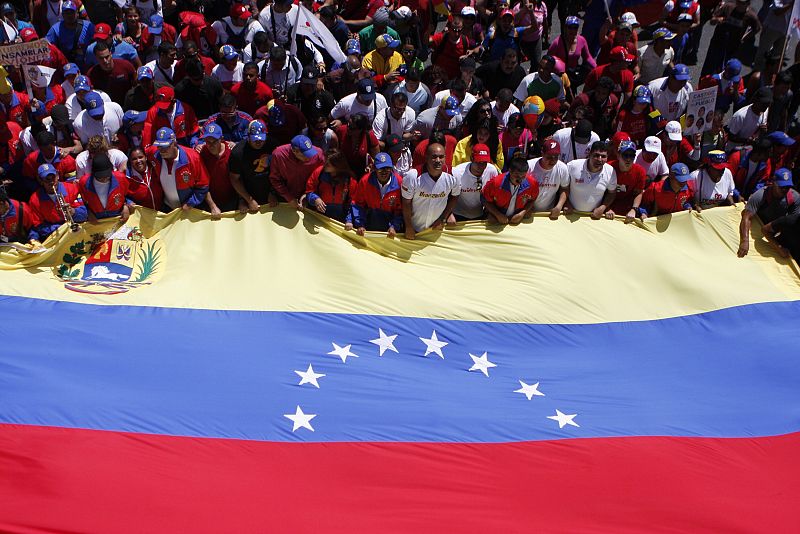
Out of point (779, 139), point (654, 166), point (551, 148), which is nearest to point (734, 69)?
point (779, 139)

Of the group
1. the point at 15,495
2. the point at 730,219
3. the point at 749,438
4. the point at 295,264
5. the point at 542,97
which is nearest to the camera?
the point at 15,495

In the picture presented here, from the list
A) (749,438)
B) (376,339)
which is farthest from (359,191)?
(749,438)

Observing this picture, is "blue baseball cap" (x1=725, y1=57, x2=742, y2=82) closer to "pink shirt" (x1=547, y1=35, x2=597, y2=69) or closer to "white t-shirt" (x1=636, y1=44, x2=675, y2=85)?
"white t-shirt" (x1=636, y1=44, x2=675, y2=85)

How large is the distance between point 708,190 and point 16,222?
7045mm

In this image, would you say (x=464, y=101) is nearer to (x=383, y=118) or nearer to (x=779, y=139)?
(x=383, y=118)

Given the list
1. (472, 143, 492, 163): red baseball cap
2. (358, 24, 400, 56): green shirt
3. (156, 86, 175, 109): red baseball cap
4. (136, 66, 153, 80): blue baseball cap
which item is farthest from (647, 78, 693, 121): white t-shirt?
(136, 66, 153, 80): blue baseball cap

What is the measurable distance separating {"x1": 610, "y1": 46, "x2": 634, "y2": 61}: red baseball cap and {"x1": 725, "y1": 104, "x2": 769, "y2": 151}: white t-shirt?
155 cm

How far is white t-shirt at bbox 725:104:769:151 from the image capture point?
38.5ft

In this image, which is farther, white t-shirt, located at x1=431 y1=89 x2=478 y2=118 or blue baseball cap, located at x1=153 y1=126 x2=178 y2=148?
white t-shirt, located at x1=431 y1=89 x2=478 y2=118

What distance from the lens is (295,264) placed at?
8.96 meters

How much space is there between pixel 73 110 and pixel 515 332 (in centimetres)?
577

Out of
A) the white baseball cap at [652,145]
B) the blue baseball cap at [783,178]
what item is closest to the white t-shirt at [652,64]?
the white baseball cap at [652,145]

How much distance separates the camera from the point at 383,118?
10.5m

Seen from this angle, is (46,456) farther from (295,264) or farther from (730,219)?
(730,219)
